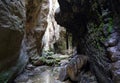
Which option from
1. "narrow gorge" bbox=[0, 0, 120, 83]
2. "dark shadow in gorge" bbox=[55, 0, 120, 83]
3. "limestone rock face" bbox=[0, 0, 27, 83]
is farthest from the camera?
"limestone rock face" bbox=[0, 0, 27, 83]

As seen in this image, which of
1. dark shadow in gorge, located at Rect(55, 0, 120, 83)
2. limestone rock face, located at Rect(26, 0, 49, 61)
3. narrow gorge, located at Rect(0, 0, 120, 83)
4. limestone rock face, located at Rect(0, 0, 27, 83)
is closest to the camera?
narrow gorge, located at Rect(0, 0, 120, 83)

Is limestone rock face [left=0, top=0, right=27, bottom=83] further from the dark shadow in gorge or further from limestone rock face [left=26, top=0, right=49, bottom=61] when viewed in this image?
limestone rock face [left=26, top=0, right=49, bottom=61]

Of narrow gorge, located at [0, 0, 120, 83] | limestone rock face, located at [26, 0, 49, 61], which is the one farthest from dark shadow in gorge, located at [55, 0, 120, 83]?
limestone rock face, located at [26, 0, 49, 61]

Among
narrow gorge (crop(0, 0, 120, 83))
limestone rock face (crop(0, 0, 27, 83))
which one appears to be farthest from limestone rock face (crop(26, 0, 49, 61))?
limestone rock face (crop(0, 0, 27, 83))

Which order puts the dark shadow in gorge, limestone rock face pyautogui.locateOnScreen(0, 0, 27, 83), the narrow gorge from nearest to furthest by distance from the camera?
the narrow gorge
the dark shadow in gorge
limestone rock face pyautogui.locateOnScreen(0, 0, 27, 83)

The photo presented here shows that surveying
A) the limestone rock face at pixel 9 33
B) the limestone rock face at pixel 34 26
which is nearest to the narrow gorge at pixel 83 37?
the limestone rock face at pixel 9 33

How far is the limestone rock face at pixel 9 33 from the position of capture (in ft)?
20.6

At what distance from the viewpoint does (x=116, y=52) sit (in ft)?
17.1

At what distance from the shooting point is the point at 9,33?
21.4ft

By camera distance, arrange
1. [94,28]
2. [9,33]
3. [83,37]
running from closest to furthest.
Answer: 1. [9,33]
2. [94,28]
3. [83,37]

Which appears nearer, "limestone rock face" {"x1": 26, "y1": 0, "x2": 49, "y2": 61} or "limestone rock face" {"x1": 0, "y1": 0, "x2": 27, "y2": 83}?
"limestone rock face" {"x1": 0, "y1": 0, "x2": 27, "y2": 83}

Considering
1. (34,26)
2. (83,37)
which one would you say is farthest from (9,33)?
(34,26)

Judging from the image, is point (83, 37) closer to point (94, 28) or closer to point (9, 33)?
point (94, 28)

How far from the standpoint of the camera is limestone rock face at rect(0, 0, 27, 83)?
627cm
